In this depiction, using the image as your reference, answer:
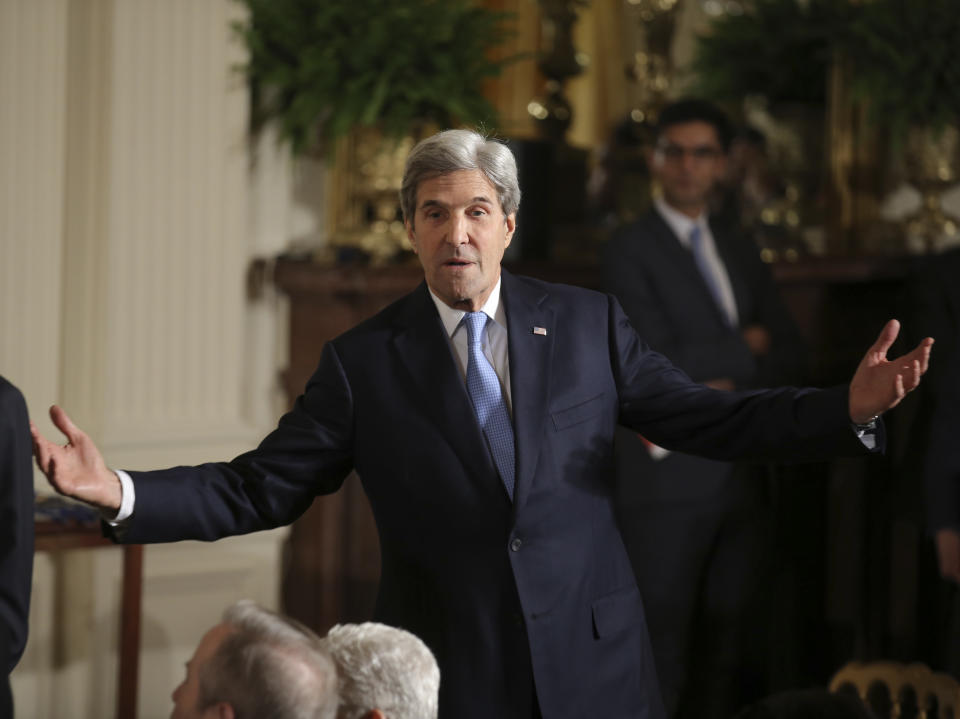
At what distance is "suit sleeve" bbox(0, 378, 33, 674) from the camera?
93.3 inches

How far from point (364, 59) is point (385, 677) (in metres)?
3.03

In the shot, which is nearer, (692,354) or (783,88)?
(692,354)

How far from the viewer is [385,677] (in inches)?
79.0

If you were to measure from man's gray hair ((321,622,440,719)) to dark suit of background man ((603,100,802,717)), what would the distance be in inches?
92.8

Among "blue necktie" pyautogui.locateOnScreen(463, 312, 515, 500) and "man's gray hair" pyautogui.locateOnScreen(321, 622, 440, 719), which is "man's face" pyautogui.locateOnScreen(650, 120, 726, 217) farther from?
"man's gray hair" pyautogui.locateOnScreen(321, 622, 440, 719)

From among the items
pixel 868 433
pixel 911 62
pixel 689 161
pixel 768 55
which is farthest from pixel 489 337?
pixel 768 55

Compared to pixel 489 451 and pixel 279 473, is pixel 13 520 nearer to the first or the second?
pixel 279 473

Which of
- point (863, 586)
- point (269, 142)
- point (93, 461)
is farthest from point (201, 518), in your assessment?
point (863, 586)

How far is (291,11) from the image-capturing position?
4.63 metres

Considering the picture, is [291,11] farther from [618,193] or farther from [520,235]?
[618,193]

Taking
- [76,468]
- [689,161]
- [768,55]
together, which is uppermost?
[768,55]

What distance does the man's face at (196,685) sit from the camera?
193cm

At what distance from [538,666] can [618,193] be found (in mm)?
3383

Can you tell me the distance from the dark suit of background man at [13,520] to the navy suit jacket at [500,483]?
19 centimetres
